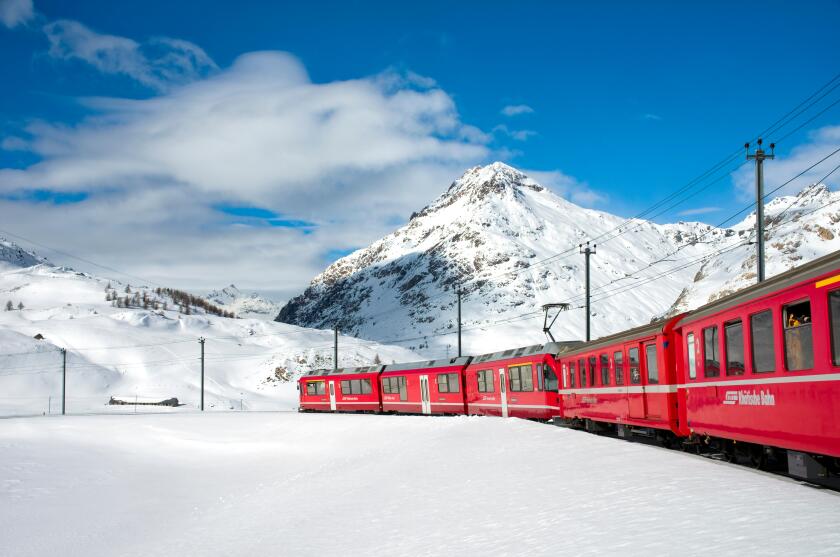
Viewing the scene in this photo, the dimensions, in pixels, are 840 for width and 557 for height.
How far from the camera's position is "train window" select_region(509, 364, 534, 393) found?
31984 mm

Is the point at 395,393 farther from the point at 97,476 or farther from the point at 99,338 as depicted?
the point at 99,338

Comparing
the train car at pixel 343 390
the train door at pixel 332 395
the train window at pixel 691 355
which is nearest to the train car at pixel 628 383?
the train window at pixel 691 355

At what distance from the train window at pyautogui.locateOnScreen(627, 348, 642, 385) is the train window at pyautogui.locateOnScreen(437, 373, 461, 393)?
1983cm

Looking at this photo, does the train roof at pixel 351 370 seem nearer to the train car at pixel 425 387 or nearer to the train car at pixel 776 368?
the train car at pixel 425 387

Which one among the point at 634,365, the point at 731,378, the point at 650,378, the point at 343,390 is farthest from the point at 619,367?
the point at 343,390

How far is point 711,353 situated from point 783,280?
12.1 ft

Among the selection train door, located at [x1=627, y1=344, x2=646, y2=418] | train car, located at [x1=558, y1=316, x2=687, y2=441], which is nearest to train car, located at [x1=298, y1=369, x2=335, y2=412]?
train car, located at [x1=558, y1=316, x2=687, y2=441]

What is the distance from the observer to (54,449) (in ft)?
129

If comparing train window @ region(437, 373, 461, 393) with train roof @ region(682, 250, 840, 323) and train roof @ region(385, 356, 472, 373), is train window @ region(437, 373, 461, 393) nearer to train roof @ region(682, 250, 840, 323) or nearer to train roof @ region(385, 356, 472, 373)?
train roof @ region(385, 356, 472, 373)

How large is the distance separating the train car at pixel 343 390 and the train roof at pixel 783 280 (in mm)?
36861

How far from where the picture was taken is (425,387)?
144 ft

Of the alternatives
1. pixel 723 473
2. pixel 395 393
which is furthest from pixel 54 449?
pixel 723 473

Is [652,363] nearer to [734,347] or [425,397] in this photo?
[734,347]

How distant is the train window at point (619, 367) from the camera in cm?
2157
